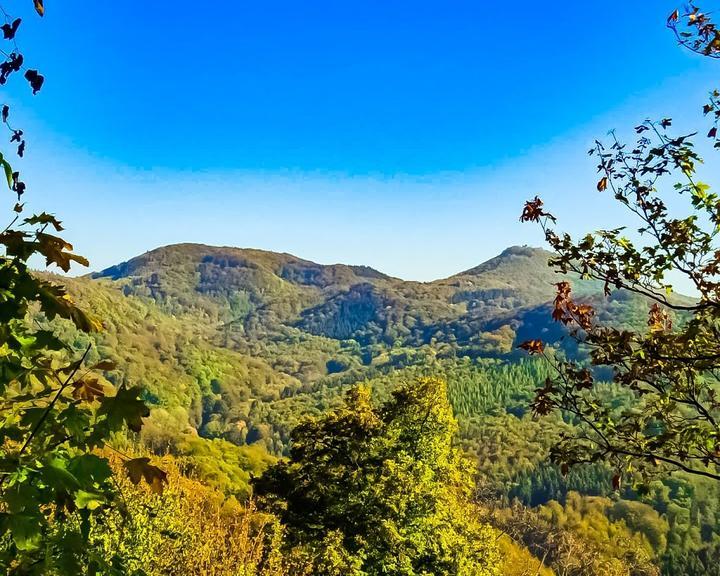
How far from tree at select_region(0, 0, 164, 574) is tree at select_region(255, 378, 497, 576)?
1790 centimetres

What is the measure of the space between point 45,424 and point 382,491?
20.1 metres

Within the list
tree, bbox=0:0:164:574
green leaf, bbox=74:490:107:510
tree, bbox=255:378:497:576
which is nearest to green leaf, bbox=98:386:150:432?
tree, bbox=0:0:164:574

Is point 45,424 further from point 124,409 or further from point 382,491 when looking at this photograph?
point 382,491

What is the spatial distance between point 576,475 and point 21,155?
20595 centimetres

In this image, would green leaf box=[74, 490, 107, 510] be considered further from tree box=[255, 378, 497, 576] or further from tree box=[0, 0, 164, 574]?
tree box=[255, 378, 497, 576]

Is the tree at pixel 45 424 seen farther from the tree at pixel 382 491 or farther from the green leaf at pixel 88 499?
the tree at pixel 382 491

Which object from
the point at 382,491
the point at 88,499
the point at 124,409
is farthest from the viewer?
the point at 382,491

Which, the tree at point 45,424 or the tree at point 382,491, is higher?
the tree at point 45,424

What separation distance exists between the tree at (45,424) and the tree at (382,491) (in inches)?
705

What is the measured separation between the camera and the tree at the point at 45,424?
263cm

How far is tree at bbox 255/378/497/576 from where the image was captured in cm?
2120

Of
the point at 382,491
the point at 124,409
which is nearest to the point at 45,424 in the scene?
the point at 124,409

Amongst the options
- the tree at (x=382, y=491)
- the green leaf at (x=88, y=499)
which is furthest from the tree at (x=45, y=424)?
the tree at (x=382, y=491)

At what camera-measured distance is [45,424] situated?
11.3 feet
